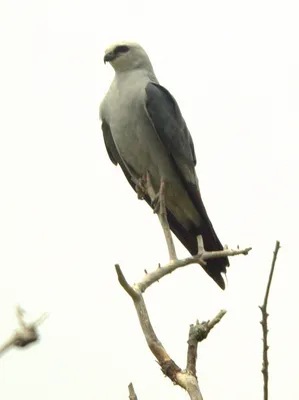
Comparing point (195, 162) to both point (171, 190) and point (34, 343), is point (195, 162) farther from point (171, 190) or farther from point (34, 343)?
point (34, 343)

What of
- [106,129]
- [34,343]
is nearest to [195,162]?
[106,129]

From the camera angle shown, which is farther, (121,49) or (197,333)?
(121,49)

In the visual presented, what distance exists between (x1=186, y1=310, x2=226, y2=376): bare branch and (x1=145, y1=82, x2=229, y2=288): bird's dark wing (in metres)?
2.97

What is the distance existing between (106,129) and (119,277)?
4.12 metres

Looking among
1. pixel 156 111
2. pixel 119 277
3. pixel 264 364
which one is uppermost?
pixel 156 111

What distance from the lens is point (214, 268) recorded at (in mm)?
6266

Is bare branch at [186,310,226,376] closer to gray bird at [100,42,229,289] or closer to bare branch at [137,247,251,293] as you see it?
bare branch at [137,247,251,293]

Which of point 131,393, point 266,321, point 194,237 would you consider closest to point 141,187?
point 194,237

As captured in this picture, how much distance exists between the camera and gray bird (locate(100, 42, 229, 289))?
6559 millimetres

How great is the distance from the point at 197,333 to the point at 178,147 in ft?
10.8

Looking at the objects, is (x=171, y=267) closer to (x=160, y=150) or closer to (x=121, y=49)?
(x=160, y=150)

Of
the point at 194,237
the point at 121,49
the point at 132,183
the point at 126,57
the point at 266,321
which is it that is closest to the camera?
the point at 266,321

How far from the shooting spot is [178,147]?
665 cm

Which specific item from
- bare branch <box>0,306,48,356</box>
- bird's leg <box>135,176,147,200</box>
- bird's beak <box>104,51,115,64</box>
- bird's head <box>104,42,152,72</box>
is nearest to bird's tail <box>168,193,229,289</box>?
bird's leg <box>135,176,147,200</box>
